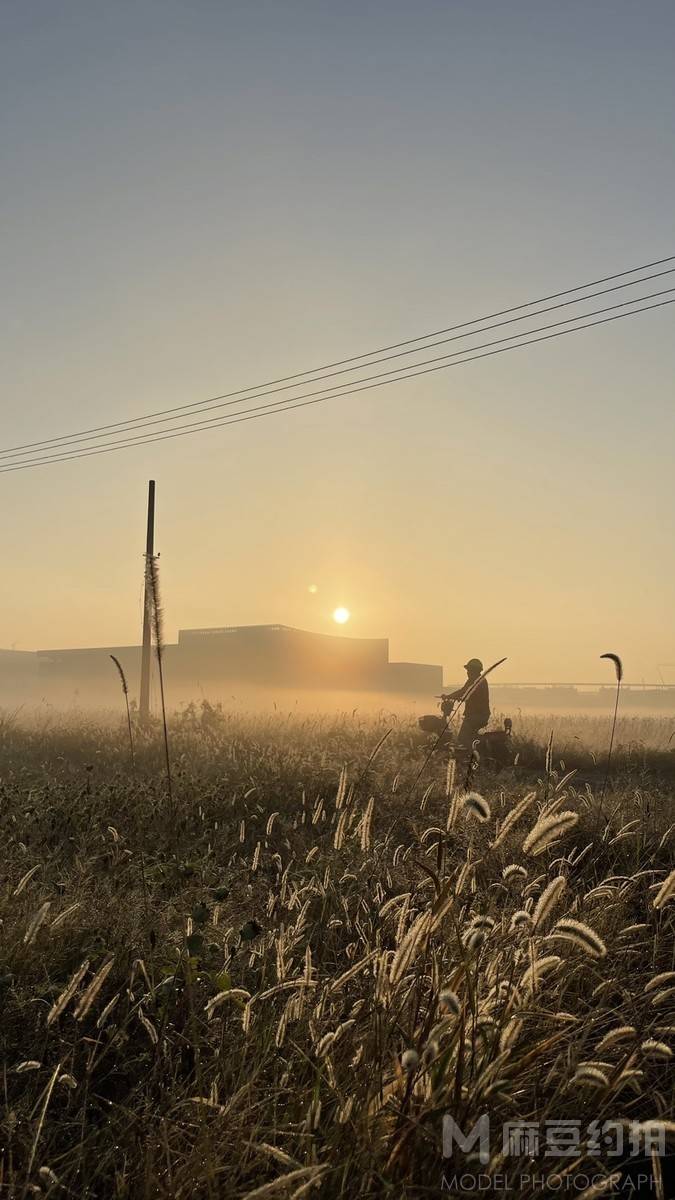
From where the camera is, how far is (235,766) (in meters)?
10.0

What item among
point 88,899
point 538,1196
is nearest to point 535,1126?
point 538,1196

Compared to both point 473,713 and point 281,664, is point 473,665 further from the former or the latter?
point 281,664

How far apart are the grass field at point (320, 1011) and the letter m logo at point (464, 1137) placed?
28 millimetres

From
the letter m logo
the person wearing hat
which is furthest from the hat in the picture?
the letter m logo

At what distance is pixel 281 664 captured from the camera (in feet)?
196

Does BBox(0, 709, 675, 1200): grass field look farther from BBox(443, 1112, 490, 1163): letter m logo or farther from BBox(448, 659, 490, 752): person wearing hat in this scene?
BBox(448, 659, 490, 752): person wearing hat

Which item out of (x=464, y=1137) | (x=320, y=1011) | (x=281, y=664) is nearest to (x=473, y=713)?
(x=320, y=1011)

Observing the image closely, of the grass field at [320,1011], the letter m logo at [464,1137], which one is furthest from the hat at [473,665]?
the letter m logo at [464,1137]

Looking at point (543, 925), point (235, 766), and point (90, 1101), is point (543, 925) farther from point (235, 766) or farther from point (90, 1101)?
point (235, 766)

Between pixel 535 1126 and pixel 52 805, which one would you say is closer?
pixel 535 1126

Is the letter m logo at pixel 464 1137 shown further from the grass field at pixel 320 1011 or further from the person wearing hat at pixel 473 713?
the person wearing hat at pixel 473 713

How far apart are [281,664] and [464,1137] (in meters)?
57.5

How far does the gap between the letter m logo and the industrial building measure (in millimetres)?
54579

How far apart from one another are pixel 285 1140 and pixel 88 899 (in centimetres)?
250
